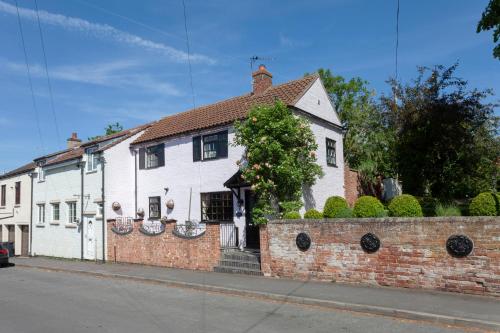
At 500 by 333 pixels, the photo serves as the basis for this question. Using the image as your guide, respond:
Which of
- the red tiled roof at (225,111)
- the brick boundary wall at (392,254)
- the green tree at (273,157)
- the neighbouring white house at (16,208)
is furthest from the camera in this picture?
the neighbouring white house at (16,208)

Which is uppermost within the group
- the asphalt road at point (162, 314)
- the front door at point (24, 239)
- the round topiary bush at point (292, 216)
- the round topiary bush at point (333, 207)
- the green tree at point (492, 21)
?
the green tree at point (492, 21)

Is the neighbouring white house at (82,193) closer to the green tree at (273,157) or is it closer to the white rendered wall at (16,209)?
the white rendered wall at (16,209)

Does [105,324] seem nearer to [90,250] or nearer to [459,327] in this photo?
[459,327]

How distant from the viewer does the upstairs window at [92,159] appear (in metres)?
22.5

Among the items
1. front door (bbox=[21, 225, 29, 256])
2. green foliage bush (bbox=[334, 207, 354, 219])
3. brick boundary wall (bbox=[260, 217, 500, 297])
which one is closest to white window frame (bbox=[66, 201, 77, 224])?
front door (bbox=[21, 225, 29, 256])

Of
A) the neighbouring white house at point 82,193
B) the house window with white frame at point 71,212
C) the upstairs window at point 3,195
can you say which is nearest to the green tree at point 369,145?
the neighbouring white house at point 82,193

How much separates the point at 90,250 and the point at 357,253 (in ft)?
49.1

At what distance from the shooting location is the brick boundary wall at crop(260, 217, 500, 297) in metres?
9.98

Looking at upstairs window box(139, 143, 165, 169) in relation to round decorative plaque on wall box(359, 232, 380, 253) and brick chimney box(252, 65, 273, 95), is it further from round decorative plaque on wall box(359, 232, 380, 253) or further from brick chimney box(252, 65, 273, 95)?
round decorative plaque on wall box(359, 232, 380, 253)

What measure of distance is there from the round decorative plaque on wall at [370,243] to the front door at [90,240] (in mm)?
14667

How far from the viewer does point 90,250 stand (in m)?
22.0

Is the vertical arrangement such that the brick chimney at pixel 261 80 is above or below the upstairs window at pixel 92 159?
above

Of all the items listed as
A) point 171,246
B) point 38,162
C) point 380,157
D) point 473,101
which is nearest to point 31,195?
point 38,162

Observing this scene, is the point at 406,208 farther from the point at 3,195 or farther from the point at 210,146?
the point at 3,195
